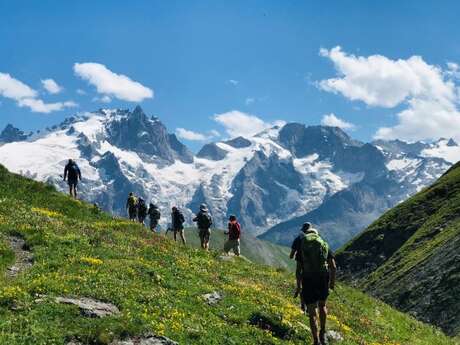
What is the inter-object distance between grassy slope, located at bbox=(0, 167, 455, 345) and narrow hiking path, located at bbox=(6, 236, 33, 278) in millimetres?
374

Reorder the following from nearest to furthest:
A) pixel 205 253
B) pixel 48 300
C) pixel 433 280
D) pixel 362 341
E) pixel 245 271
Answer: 1. pixel 48 300
2. pixel 362 341
3. pixel 245 271
4. pixel 205 253
5. pixel 433 280

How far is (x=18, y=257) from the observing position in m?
24.5

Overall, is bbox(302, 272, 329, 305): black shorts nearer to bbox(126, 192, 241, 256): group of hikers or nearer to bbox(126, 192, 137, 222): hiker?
bbox(126, 192, 241, 256): group of hikers

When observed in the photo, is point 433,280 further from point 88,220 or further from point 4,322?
point 4,322

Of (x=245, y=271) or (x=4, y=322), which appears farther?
(x=245, y=271)

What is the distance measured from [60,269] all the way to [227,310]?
6.22 meters

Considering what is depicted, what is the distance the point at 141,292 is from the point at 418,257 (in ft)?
220

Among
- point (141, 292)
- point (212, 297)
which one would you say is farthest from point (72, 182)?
point (141, 292)

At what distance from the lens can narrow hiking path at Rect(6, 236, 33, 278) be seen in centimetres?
2239

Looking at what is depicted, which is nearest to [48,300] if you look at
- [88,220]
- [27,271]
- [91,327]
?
[91,327]

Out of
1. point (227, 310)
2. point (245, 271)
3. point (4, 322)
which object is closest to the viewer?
point (4, 322)

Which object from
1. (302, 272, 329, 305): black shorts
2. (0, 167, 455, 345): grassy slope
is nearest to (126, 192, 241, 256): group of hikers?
(0, 167, 455, 345): grassy slope

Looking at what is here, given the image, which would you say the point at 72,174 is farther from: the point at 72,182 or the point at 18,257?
the point at 18,257

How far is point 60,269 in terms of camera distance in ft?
72.1
